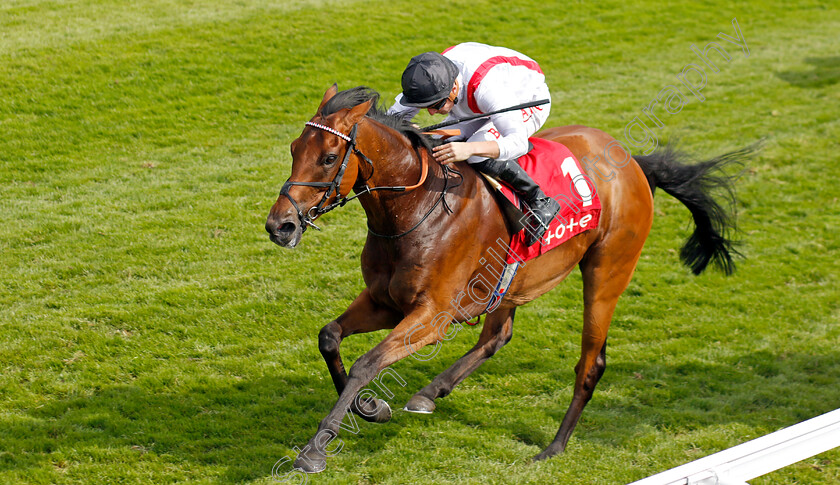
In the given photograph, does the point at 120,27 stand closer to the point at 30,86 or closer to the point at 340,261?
the point at 30,86

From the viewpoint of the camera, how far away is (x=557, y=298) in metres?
→ 6.98

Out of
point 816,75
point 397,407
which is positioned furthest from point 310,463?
point 816,75

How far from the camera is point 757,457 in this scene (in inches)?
Answer: 124

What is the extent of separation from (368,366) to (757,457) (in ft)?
5.74

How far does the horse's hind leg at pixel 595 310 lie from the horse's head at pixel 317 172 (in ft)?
6.43

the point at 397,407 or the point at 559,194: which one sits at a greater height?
the point at 559,194

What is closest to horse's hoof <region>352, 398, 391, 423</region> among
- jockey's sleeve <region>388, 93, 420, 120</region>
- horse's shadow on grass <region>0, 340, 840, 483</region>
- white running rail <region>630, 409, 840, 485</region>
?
horse's shadow on grass <region>0, 340, 840, 483</region>

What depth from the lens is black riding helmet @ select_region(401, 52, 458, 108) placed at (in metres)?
3.78

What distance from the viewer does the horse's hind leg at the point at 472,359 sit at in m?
5.00

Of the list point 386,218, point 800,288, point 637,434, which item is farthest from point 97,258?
point 800,288

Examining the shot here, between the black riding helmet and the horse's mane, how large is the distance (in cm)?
14

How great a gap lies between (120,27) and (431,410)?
10005mm

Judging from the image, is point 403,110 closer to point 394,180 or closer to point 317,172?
point 394,180

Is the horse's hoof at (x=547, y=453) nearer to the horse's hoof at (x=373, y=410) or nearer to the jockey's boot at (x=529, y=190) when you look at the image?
the horse's hoof at (x=373, y=410)
